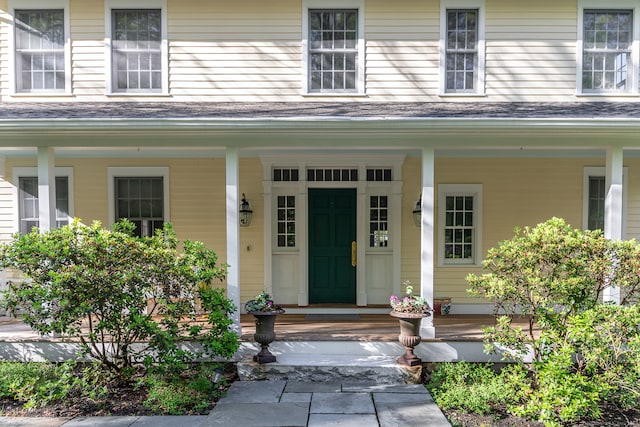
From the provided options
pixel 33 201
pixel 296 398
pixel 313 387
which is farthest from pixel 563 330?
pixel 33 201

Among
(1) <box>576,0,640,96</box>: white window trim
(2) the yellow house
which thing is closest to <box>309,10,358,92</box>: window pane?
(2) the yellow house

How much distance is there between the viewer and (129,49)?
7188mm

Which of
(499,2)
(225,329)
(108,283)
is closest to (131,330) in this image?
(108,283)

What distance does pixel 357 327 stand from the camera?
20.5ft

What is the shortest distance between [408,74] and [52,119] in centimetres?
530

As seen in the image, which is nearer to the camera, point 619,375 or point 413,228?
point 619,375

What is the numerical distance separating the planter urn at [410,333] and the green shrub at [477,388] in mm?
304

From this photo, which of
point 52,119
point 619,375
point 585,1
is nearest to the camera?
point 619,375

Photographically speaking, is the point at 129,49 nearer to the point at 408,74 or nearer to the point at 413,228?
the point at 408,74

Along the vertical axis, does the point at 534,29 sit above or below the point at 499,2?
below

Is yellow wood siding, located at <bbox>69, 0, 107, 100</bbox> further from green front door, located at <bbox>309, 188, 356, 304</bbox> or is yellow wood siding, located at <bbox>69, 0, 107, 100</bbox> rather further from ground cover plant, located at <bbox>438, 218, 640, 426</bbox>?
ground cover plant, located at <bbox>438, 218, 640, 426</bbox>

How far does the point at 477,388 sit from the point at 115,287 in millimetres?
4046

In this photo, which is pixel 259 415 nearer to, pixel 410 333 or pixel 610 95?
pixel 410 333

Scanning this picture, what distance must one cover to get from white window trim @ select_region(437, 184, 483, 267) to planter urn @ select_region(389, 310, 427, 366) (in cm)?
258
